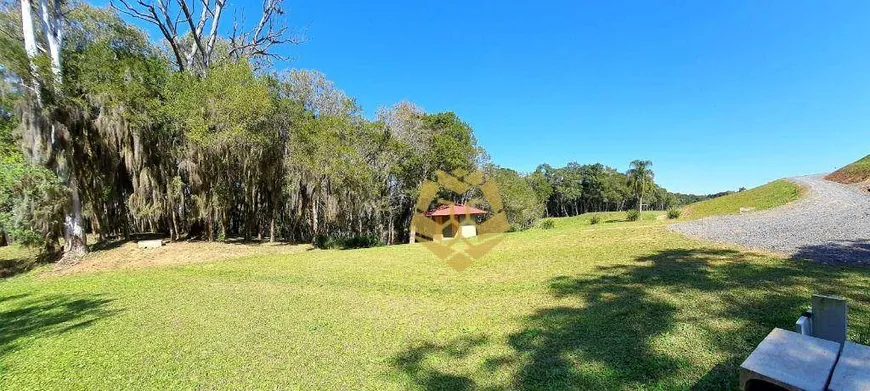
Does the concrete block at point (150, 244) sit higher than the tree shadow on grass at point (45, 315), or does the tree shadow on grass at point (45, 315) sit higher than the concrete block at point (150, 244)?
the concrete block at point (150, 244)

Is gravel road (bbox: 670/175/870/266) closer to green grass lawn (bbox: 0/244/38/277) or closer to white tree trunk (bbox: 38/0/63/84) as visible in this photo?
white tree trunk (bbox: 38/0/63/84)

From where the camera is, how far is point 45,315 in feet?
17.7

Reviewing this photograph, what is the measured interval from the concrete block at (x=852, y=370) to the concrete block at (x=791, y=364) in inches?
1.0

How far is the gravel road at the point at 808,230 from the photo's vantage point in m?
6.07

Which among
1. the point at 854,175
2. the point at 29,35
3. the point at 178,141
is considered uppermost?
the point at 29,35

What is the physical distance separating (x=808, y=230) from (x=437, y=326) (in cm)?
956

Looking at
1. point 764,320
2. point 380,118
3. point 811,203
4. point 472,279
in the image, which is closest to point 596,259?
point 472,279

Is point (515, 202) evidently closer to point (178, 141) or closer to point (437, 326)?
point (178, 141)

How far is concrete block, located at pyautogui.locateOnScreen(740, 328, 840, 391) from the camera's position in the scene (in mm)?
1552

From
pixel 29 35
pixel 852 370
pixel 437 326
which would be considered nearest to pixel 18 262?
pixel 29 35

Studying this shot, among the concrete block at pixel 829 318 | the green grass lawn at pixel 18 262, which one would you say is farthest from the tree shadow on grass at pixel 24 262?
the concrete block at pixel 829 318

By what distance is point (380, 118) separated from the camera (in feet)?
59.2

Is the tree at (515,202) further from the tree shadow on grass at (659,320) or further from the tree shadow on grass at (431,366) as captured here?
the tree shadow on grass at (431,366)

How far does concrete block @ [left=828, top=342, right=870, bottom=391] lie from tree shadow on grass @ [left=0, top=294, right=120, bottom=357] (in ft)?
22.4
